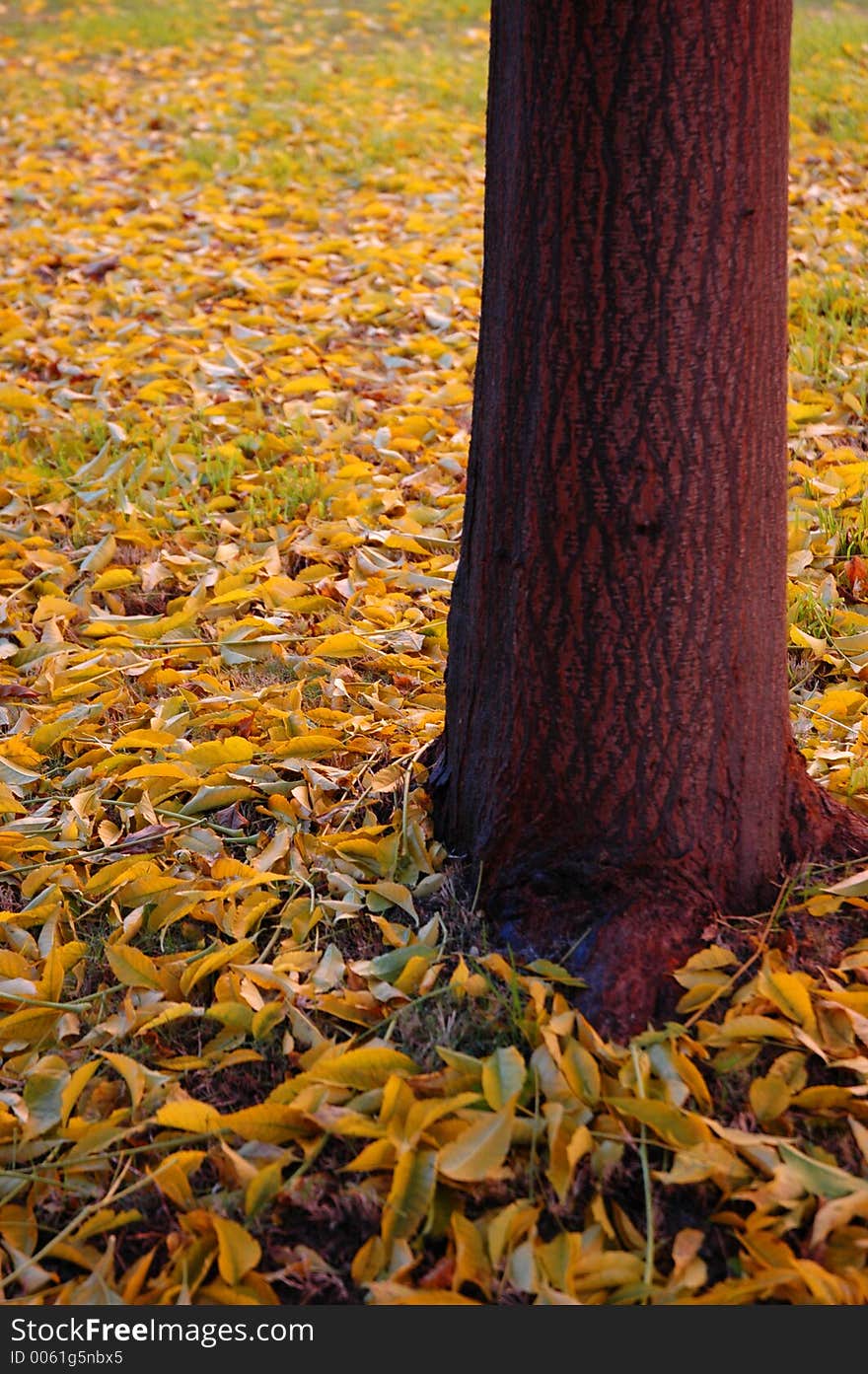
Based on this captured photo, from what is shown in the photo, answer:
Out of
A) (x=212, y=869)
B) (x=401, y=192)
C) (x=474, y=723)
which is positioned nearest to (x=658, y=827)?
(x=474, y=723)

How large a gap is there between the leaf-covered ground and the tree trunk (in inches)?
7.2

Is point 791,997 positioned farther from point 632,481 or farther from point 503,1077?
point 632,481

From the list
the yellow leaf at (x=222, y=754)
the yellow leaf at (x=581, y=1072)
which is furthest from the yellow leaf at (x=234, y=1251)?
the yellow leaf at (x=222, y=754)

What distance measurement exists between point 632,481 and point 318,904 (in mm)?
932

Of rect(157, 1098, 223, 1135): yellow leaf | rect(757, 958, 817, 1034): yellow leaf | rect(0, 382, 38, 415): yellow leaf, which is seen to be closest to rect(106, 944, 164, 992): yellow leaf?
rect(157, 1098, 223, 1135): yellow leaf

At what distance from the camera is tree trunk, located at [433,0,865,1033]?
1.95 metres

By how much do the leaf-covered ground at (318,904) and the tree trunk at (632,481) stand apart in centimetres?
18

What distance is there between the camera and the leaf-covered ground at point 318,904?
1.82 meters

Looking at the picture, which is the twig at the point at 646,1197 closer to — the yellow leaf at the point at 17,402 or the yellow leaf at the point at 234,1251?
the yellow leaf at the point at 234,1251

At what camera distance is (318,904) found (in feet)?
7.73

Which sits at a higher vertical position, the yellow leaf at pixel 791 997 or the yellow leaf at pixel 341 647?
the yellow leaf at pixel 341 647

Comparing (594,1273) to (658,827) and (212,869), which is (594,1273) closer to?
(658,827)

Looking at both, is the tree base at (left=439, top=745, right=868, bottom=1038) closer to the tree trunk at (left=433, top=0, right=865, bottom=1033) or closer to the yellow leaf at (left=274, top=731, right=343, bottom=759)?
the tree trunk at (left=433, top=0, right=865, bottom=1033)

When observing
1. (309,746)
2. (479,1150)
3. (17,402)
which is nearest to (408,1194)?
(479,1150)
